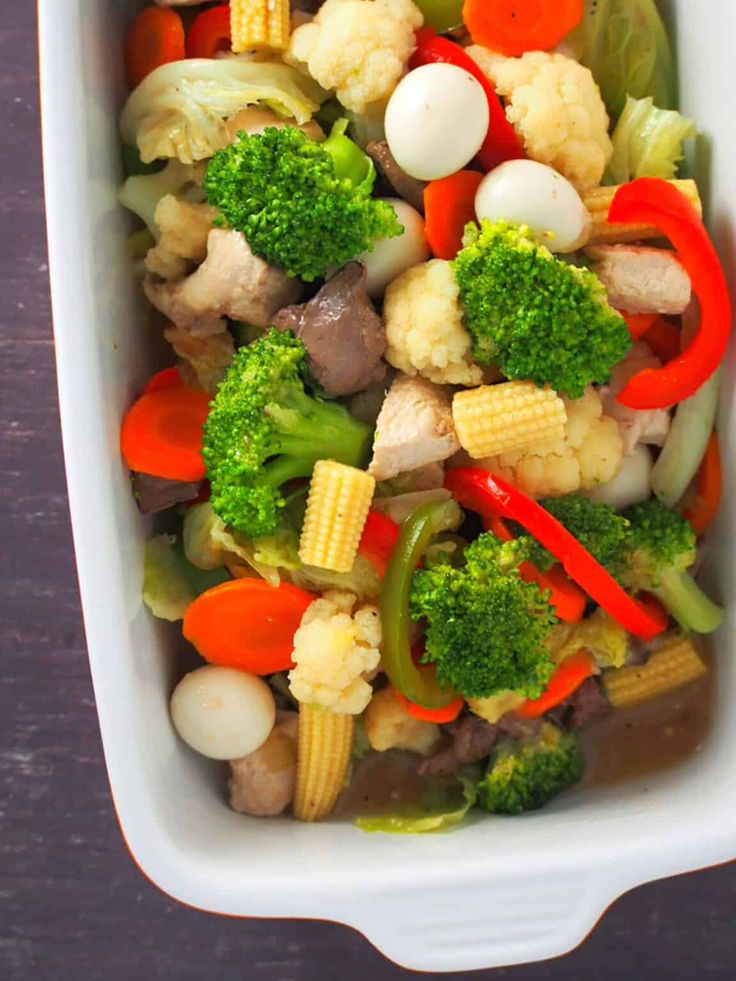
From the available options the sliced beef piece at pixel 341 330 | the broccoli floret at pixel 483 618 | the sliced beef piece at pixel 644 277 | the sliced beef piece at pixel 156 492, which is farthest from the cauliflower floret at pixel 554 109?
the sliced beef piece at pixel 156 492

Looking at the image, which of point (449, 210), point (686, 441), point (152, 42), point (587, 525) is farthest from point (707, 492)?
point (152, 42)

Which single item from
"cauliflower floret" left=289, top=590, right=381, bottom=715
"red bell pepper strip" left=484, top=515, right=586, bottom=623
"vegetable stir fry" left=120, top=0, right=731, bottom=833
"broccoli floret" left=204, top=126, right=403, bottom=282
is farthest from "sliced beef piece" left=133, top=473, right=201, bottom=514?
"red bell pepper strip" left=484, top=515, right=586, bottom=623

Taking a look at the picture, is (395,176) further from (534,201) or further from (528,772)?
(528,772)

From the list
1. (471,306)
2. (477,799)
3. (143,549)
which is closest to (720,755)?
(477,799)

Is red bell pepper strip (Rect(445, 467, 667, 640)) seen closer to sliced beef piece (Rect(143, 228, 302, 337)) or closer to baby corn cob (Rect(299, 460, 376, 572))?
baby corn cob (Rect(299, 460, 376, 572))

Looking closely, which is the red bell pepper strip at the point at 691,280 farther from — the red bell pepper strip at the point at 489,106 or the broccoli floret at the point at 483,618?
the broccoli floret at the point at 483,618
